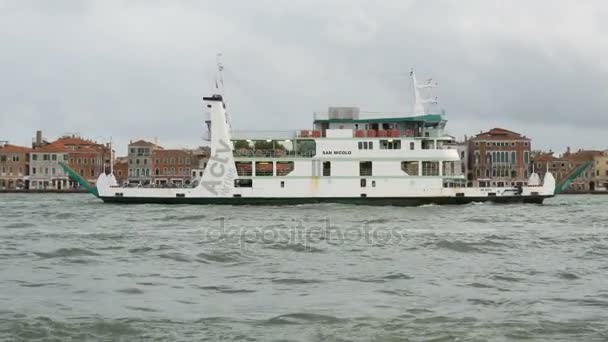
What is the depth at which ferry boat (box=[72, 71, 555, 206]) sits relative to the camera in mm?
40625

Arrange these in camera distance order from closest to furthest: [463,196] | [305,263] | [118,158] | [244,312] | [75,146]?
1. [244,312]
2. [305,263]
3. [463,196]
4. [75,146]
5. [118,158]

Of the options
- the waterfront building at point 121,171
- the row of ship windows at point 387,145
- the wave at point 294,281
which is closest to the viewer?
the wave at point 294,281

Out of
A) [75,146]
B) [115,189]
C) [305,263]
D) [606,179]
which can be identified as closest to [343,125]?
[115,189]

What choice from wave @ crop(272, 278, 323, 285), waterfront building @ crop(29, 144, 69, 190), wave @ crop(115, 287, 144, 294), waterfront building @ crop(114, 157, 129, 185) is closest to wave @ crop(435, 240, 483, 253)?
wave @ crop(272, 278, 323, 285)

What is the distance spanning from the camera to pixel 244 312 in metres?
9.73

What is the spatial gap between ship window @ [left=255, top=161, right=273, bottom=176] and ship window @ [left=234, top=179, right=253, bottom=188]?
1.95 feet

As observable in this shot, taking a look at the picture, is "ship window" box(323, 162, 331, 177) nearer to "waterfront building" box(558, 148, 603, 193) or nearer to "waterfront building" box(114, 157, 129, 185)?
"waterfront building" box(114, 157, 129, 185)

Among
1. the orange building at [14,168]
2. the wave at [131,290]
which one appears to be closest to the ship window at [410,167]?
the wave at [131,290]

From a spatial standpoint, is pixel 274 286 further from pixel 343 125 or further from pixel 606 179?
pixel 606 179

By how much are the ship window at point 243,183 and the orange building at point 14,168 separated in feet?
201

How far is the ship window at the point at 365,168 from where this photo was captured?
135 ft

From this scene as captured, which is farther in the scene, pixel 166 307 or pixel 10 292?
pixel 10 292

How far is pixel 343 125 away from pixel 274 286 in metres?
31.1

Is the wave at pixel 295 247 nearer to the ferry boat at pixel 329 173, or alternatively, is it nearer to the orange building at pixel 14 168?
the ferry boat at pixel 329 173
